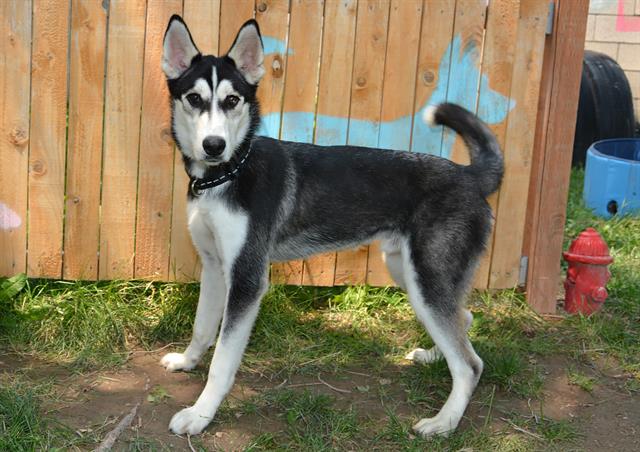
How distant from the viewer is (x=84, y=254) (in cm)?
461

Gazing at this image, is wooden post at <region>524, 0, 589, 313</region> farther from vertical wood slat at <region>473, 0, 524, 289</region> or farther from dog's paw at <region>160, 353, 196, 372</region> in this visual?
dog's paw at <region>160, 353, 196, 372</region>

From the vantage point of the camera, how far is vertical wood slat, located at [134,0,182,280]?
4.43 meters

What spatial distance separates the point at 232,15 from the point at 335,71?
0.68 meters

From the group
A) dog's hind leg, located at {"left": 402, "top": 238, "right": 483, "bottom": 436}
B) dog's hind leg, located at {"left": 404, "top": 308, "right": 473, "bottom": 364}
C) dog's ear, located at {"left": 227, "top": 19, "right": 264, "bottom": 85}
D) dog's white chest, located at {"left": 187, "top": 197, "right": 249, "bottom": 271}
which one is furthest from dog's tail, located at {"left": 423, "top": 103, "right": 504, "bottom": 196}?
dog's white chest, located at {"left": 187, "top": 197, "right": 249, "bottom": 271}

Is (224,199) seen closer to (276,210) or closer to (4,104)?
(276,210)

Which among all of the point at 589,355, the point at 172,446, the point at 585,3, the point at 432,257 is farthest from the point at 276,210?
the point at 585,3

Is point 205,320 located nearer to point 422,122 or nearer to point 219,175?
point 219,175

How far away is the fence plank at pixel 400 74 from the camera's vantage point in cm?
466

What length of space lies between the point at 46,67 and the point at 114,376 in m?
1.76

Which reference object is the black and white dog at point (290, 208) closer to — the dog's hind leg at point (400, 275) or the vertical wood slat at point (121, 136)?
the dog's hind leg at point (400, 275)

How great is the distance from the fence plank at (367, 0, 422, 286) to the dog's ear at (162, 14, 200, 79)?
1451 mm

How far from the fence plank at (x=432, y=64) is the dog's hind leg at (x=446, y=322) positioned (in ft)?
4.20

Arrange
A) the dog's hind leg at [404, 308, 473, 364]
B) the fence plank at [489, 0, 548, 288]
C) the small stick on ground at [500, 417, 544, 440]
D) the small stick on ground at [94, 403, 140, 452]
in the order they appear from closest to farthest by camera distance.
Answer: the small stick on ground at [94, 403, 140, 452], the small stick on ground at [500, 417, 544, 440], the dog's hind leg at [404, 308, 473, 364], the fence plank at [489, 0, 548, 288]

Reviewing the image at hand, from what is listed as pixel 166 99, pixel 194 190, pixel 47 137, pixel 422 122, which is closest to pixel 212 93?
pixel 194 190
